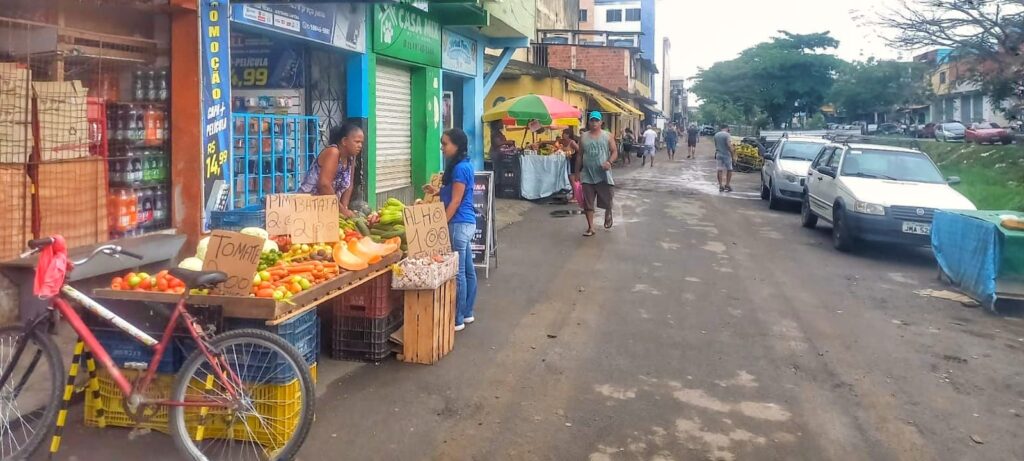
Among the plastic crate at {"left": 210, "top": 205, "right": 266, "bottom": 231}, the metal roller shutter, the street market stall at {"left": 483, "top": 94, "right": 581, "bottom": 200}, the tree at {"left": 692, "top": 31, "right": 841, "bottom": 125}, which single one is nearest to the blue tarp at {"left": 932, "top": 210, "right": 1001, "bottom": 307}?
the plastic crate at {"left": 210, "top": 205, "right": 266, "bottom": 231}

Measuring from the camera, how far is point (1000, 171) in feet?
80.0

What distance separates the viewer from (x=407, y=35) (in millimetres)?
13469

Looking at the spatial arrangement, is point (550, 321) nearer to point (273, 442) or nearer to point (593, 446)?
point (593, 446)

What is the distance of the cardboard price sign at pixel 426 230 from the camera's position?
634cm

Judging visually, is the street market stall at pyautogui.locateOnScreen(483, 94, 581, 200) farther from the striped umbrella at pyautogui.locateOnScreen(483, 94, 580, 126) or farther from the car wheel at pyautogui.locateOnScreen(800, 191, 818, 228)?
the car wheel at pyautogui.locateOnScreen(800, 191, 818, 228)

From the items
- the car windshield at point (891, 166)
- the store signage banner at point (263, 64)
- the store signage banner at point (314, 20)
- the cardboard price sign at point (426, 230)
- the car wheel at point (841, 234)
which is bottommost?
the car wheel at point (841, 234)

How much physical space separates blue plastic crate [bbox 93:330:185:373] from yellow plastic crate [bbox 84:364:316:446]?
0.07 metres

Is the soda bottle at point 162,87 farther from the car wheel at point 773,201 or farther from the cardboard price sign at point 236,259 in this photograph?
the car wheel at point 773,201

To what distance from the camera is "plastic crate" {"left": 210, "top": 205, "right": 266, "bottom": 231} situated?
7.27m

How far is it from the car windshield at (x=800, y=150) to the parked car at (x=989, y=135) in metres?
21.4

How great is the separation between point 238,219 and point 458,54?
998 centimetres

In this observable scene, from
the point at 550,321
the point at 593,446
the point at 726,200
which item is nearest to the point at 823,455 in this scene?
the point at 593,446

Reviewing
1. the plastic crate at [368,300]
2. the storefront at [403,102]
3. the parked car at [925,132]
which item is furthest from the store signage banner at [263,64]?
the parked car at [925,132]

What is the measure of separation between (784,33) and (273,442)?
52757mm
